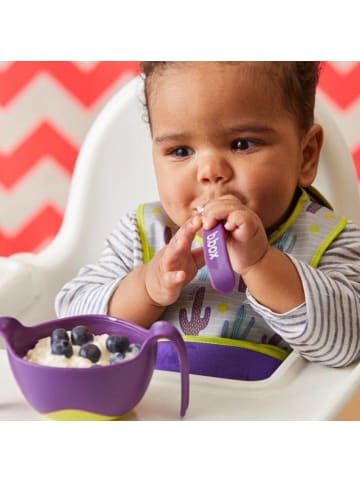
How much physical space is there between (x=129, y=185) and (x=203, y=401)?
477mm

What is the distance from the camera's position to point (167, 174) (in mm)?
854

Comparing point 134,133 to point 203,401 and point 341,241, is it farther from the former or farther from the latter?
point 203,401

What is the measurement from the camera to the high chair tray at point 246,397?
70cm

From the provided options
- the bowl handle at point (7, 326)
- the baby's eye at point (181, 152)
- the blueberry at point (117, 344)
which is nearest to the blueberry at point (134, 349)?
the blueberry at point (117, 344)

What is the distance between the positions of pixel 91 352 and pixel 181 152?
26cm

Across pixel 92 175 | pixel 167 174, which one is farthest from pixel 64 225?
pixel 167 174

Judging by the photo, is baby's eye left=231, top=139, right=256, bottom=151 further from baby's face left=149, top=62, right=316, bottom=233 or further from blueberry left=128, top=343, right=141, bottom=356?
blueberry left=128, top=343, right=141, bottom=356

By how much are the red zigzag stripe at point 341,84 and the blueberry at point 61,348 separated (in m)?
0.48

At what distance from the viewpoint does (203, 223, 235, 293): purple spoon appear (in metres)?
0.71

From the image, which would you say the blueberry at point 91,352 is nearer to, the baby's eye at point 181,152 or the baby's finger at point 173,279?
the baby's finger at point 173,279

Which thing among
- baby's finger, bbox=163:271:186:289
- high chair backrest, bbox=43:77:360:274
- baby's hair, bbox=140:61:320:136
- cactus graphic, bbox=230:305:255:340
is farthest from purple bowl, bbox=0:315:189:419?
high chair backrest, bbox=43:77:360:274

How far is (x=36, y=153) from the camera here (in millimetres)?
1175

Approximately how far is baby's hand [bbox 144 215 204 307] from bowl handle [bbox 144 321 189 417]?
120 mm
